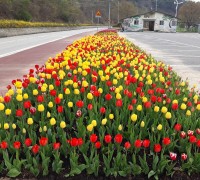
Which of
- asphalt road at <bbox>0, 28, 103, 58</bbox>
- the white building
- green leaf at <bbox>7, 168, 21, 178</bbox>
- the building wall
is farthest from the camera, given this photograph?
the building wall

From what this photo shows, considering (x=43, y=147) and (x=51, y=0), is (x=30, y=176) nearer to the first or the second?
(x=43, y=147)

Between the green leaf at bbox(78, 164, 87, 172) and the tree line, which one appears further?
the tree line

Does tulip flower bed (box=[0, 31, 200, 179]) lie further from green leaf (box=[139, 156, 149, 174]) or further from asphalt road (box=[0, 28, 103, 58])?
asphalt road (box=[0, 28, 103, 58])

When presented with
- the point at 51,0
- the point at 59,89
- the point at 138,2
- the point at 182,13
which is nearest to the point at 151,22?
the point at 182,13

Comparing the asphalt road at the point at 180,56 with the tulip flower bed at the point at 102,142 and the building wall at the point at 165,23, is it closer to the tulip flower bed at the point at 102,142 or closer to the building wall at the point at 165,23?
the tulip flower bed at the point at 102,142

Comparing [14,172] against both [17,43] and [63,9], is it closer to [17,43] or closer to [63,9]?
[17,43]

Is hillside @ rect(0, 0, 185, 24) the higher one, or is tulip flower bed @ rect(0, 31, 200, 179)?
hillside @ rect(0, 0, 185, 24)

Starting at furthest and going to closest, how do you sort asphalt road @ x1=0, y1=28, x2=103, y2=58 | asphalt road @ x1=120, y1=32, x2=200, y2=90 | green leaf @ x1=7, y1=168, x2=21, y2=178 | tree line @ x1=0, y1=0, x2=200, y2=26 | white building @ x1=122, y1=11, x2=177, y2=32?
white building @ x1=122, y1=11, x2=177, y2=32, tree line @ x1=0, y1=0, x2=200, y2=26, asphalt road @ x1=0, y1=28, x2=103, y2=58, asphalt road @ x1=120, y1=32, x2=200, y2=90, green leaf @ x1=7, y1=168, x2=21, y2=178

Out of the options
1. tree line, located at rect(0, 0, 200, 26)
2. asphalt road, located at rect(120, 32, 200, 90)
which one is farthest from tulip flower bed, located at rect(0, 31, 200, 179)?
tree line, located at rect(0, 0, 200, 26)

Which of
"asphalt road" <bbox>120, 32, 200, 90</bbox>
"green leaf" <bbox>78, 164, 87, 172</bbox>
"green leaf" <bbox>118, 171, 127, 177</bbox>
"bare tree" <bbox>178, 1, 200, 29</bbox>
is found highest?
"bare tree" <bbox>178, 1, 200, 29</bbox>

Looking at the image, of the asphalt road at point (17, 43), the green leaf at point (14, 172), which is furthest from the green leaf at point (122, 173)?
the asphalt road at point (17, 43)

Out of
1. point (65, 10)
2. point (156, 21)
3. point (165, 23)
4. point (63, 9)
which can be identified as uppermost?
point (63, 9)

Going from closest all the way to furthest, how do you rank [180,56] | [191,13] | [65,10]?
[180,56], [191,13], [65,10]

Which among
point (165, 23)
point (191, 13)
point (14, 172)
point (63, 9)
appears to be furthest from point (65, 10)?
point (14, 172)
